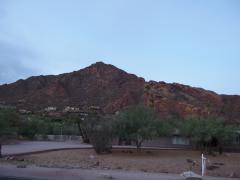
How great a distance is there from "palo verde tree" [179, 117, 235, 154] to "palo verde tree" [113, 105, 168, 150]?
3.80 m

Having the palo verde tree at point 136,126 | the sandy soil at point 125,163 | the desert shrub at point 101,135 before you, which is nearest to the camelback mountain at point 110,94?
the palo verde tree at point 136,126

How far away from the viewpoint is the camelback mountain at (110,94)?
98.6 m

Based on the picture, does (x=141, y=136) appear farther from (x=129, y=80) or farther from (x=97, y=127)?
(x=129, y=80)

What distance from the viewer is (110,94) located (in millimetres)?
119812

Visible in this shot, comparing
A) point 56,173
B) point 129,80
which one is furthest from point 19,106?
point 56,173

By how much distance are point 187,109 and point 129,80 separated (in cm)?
3743

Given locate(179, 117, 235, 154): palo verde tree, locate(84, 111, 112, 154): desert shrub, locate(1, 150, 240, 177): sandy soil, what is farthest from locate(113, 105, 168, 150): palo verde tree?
locate(1, 150, 240, 177): sandy soil

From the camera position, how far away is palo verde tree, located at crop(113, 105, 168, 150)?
4469cm

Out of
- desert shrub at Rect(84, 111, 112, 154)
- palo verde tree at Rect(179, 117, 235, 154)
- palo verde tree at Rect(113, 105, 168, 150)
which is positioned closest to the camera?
desert shrub at Rect(84, 111, 112, 154)

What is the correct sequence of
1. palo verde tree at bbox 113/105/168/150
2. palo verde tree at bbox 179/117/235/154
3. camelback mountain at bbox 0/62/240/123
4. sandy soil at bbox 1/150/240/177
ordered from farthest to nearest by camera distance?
camelback mountain at bbox 0/62/240/123 → palo verde tree at bbox 179/117/235/154 → palo verde tree at bbox 113/105/168/150 → sandy soil at bbox 1/150/240/177

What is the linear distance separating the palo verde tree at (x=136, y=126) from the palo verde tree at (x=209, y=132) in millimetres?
3799

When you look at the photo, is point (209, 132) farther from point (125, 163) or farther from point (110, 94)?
point (110, 94)

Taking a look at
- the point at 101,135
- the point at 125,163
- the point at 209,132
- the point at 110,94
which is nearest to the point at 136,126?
the point at 101,135

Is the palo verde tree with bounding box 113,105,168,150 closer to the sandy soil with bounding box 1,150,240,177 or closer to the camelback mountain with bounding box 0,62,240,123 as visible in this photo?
the sandy soil with bounding box 1,150,240,177
